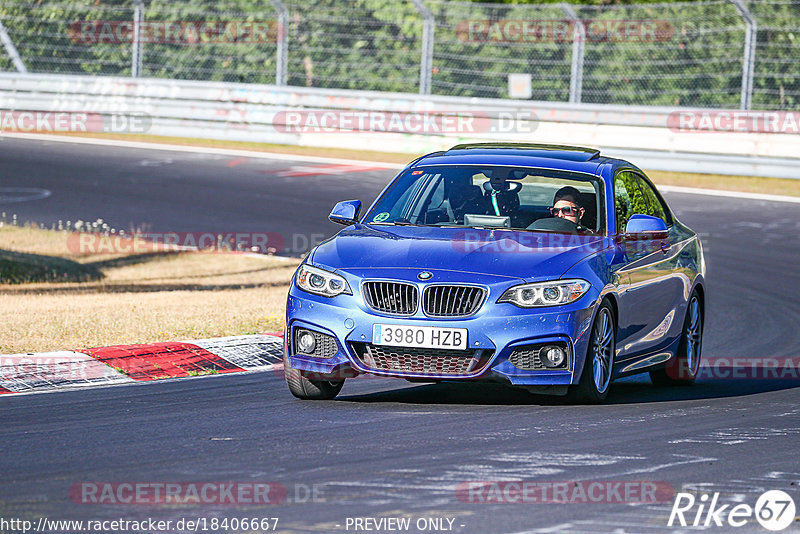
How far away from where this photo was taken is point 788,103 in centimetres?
2219

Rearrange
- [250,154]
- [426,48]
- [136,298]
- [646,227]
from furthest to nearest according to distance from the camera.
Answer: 1. [250,154]
2. [426,48]
3. [136,298]
4. [646,227]

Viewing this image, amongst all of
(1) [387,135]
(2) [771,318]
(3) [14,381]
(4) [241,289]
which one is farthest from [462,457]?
(1) [387,135]

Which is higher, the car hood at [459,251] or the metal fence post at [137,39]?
the metal fence post at [137,39]

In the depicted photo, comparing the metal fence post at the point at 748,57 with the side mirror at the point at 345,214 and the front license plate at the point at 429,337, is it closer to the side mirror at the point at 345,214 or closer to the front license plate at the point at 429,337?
the side mirror at the point at 345,214

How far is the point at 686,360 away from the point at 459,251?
264cm

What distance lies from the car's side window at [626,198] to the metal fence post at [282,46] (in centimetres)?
1707

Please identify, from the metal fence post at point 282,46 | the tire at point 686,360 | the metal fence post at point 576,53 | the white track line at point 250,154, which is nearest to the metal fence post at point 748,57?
the white track line at point 250,154

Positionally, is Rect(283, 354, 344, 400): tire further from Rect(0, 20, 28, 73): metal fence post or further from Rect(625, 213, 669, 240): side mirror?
Rect(0, 20, 28, 73): metal fence post

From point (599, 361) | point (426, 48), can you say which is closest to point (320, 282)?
point (599, 361)

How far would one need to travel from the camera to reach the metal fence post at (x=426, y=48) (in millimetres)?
25156

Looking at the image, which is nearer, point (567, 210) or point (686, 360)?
point (567, 210)

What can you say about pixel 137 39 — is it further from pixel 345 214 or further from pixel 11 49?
pixel 345 214

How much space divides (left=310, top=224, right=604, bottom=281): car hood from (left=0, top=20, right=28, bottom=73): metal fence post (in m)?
21.2

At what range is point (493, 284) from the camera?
773 cm
